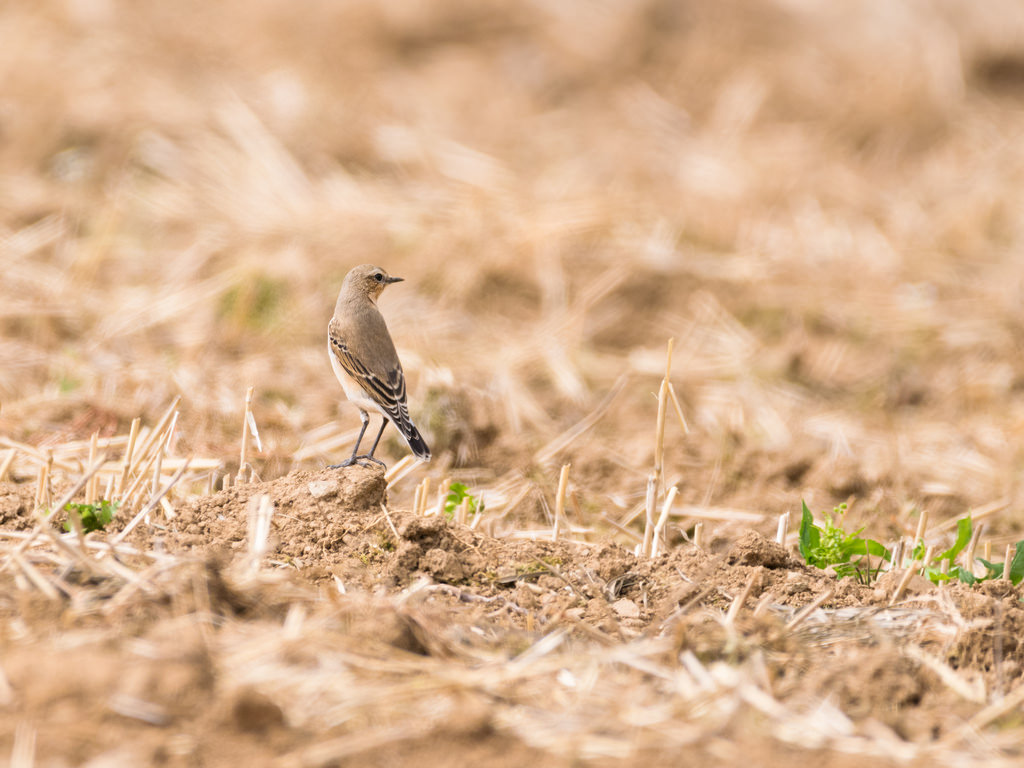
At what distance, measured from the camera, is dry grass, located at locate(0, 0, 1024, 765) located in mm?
5473

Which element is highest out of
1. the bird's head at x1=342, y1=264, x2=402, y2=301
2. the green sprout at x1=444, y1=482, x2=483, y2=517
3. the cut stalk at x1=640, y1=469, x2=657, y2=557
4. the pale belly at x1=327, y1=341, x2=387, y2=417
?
the bird's head at x1=342, y1=264, x2=402, y2=301

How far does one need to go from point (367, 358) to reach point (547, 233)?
4.86 m

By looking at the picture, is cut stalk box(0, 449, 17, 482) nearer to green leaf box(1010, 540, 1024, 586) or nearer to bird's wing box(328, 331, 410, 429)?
bird's wing box(328, 331, 410, 429)

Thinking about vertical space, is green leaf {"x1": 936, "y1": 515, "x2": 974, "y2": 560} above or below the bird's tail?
below

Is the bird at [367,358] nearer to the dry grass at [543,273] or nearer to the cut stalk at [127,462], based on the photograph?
the dry grass at [543,273]

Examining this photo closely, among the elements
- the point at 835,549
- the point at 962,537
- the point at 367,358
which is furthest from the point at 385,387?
the point at 962,537

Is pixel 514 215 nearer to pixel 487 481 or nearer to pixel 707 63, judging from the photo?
pixel 487 481

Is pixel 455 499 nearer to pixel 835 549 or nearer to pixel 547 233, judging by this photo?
pixel 835 549

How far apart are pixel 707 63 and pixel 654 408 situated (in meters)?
8.14

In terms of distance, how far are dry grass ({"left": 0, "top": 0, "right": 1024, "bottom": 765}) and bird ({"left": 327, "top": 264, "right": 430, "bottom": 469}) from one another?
28 centimetres

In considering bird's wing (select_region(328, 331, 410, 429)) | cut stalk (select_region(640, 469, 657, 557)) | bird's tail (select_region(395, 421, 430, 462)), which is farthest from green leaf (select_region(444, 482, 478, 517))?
cut stalk (select_region(640, 469, 657, 557))

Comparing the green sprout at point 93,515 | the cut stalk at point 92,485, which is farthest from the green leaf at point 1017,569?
the cut stalk at point 92,485

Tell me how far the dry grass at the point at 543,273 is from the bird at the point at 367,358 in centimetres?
28

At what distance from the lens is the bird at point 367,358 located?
604cm
